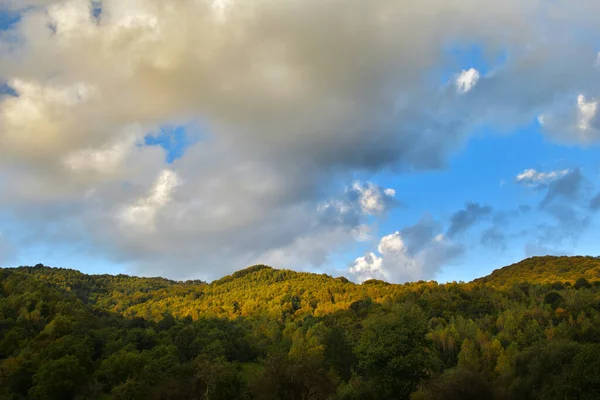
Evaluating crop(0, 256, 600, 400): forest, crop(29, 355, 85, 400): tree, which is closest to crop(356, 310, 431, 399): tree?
crop(0, 256, 600, 400): forest

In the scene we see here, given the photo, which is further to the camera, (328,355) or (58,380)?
(328,355)

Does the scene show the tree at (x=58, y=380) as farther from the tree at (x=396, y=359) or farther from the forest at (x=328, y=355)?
the tree at (x=396, y=359)

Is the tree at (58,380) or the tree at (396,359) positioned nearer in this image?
the tree at (396,359)

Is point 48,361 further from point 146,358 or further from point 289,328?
point 289,328

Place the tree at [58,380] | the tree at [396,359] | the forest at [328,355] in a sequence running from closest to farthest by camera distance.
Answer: the forest at [328,355], the tree at [396,359], the tree at [58,380]

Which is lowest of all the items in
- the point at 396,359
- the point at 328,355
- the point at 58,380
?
the point at 396,359

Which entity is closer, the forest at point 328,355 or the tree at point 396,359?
the forest at point 328,355

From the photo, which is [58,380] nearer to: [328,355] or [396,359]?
[396,359]

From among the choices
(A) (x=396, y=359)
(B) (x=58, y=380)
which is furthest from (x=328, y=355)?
(B) (x=58, y=380)

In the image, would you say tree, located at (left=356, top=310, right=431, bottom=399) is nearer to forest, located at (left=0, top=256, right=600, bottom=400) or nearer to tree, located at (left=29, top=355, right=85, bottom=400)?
forest, located at (left=0, top=256, right=600, bottom=400)

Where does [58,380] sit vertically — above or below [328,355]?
above

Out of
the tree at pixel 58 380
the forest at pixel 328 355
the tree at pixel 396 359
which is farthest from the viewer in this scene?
the tree at pixel 58 380

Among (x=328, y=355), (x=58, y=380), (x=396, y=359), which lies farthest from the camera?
(x=328, y=355)

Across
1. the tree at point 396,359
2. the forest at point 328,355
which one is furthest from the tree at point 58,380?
the tree at point 396,359
